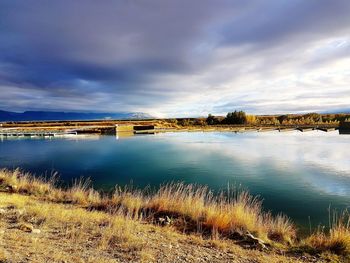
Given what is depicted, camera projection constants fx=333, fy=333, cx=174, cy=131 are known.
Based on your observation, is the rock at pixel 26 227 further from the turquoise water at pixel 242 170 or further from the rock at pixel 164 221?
the turquoise water at pixel 242 170

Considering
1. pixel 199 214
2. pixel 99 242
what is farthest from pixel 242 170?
pixel 99 242

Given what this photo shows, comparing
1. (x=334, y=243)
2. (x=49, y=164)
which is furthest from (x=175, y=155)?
(x=334, y=243)

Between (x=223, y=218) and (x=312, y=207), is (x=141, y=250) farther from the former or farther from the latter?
(x=312, y=207)

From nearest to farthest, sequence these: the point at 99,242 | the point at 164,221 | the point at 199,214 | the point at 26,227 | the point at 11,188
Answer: the point at 99,242
the point at 26,227
the point at 164,221
the point at 199,214
the point at 11,188

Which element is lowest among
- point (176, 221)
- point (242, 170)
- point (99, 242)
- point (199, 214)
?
point (242, 170)

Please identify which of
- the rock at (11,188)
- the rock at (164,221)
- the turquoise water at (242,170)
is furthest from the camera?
the rock at (11,188)

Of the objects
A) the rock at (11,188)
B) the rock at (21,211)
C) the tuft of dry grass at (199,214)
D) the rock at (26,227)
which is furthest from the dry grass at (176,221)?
the rock at (11,188)

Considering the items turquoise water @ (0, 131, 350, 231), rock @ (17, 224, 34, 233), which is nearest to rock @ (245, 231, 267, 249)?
turquoise water @ (0, 131, 350, 231)

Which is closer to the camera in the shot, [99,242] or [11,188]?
[99,242]

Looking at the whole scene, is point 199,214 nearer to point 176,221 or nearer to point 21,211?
point 176,221

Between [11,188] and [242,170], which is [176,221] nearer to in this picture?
[11,188]

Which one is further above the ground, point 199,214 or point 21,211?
point 21,211

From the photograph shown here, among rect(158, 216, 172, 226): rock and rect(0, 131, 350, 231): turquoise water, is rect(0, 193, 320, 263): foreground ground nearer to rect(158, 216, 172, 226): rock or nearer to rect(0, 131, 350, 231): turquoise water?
rect(158, 216, 172, 226): rock

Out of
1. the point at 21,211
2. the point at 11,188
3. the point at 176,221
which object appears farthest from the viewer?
the point at 11,188
